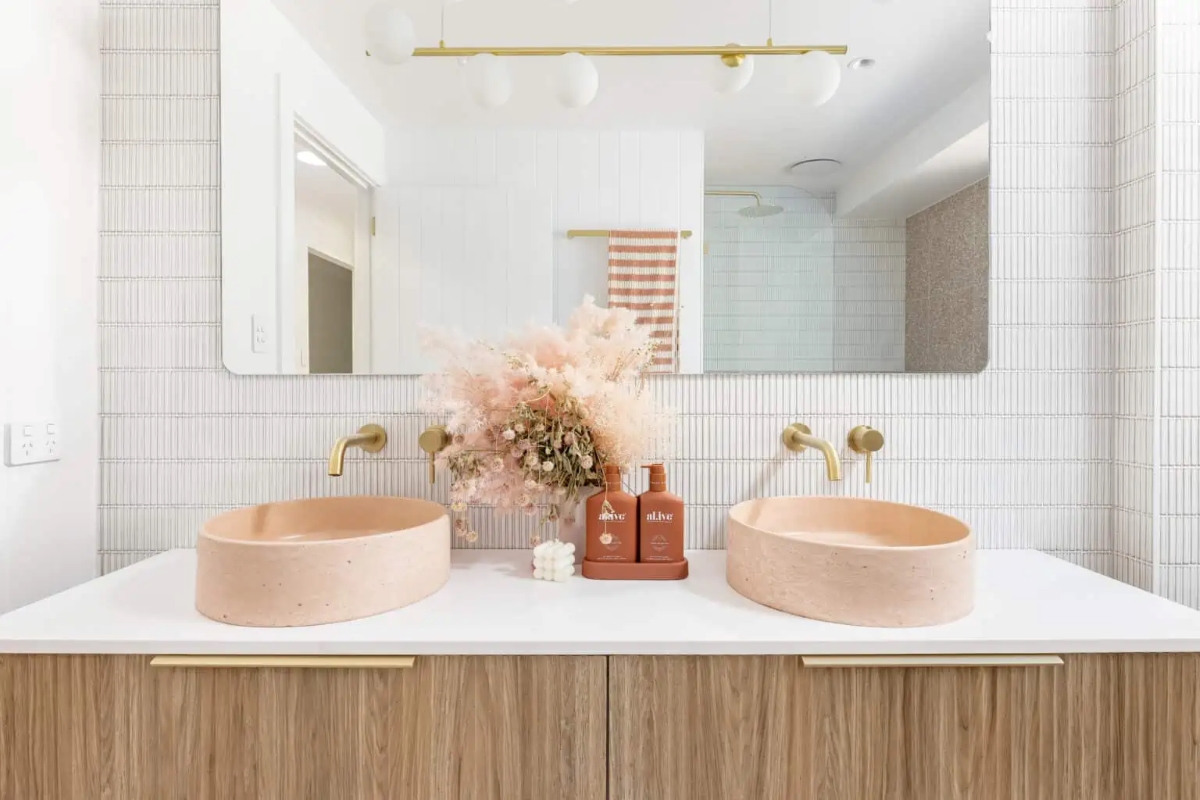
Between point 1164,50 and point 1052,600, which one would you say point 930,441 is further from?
point 1164,50

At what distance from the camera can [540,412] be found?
3.61 ft

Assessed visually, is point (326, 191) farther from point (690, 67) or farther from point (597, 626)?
point (597, 626)

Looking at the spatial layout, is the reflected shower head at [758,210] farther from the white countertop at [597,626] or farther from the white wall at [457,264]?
the white countertop at [597,626]

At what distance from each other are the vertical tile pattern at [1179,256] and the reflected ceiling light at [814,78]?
58 centimetres

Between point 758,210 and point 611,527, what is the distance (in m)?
0.71

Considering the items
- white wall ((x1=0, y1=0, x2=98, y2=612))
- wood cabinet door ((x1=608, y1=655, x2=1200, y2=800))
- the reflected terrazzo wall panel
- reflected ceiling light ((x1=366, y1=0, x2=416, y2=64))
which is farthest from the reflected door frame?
the reflected terrazzo wall panel

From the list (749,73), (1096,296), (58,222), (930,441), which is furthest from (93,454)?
(1096,296)

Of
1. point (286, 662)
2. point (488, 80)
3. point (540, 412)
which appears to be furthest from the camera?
point (488, 80)

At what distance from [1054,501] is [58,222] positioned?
2.01 metres

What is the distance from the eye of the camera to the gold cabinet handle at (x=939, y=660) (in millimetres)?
856

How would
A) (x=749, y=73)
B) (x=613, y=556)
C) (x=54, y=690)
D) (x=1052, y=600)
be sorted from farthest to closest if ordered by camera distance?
1. (x=749, y=73)
2. (x=613, y=556)
3. (x=1052, y=600)
4. (x=54, y=690)

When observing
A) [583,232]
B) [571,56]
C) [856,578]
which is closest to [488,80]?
[571,56]

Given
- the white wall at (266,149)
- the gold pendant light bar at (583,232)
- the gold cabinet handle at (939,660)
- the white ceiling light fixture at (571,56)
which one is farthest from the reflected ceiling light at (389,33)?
the gold cabinet handle at (939,660)

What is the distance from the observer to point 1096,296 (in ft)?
4.38
